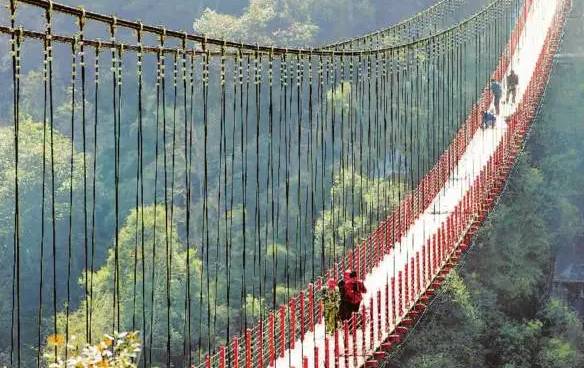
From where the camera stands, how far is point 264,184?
52156 mm

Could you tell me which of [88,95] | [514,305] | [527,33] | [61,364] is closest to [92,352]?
[61,364]

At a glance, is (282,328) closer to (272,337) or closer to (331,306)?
(272,337)

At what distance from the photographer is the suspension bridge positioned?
13.7m

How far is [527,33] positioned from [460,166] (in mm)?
11525

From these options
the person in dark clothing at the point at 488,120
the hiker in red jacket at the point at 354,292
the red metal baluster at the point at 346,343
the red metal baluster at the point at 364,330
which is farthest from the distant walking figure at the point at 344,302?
the person in dark clothing at the point at 488,120

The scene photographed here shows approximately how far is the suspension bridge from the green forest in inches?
96.2

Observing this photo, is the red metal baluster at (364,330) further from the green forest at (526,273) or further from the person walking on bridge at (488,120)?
the green forest at (526,273)

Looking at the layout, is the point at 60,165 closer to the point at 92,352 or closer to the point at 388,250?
the point at 388,250

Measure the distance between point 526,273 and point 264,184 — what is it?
12497 mm

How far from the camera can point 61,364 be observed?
33.7ft

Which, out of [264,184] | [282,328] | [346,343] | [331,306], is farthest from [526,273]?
[282,328]

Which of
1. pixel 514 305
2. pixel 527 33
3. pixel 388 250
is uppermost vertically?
pixel 527 33

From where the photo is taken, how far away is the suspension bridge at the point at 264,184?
13734 mm

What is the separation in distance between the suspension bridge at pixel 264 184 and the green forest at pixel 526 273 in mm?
2444
